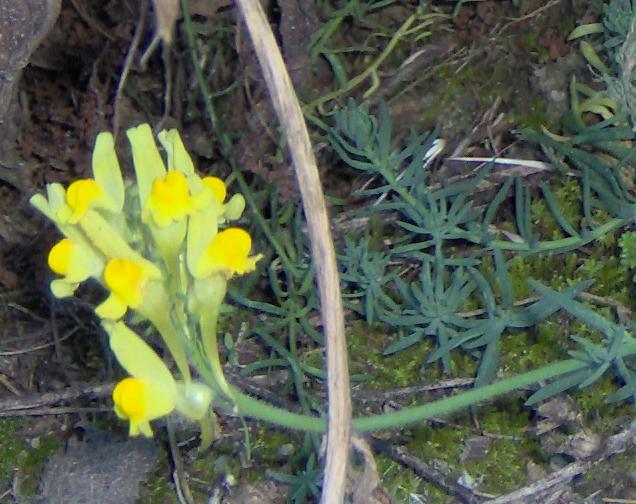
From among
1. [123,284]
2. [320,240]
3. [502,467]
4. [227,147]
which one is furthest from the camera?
[227,147]

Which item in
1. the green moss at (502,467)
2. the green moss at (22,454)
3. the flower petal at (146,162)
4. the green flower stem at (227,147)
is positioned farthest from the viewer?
the green moss at (22,454)

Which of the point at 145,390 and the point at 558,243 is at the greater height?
the point at 145,390

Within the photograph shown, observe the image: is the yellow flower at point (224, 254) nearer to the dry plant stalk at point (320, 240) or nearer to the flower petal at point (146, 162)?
the flower petal at point (146, 162)

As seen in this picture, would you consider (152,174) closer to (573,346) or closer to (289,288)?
(289,288)

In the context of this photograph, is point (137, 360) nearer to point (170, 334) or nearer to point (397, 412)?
point (170, 334)

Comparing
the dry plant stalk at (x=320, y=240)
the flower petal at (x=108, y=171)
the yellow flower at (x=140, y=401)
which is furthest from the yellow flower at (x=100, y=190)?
the dry plant stalk at (x=320, y=240)

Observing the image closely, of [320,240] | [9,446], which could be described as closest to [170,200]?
[320,240]

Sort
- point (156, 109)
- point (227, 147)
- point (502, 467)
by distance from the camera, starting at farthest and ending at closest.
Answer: point (156, 109), point (227, 147), point (502, 467)
